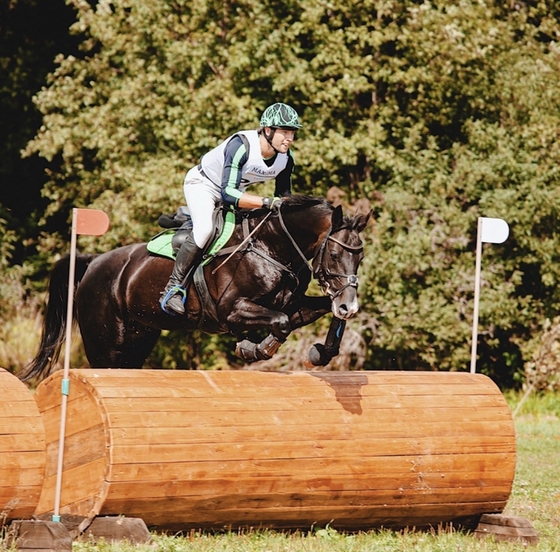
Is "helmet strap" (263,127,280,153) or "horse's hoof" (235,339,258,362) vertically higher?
"helmet strap" (263,127,280,153)

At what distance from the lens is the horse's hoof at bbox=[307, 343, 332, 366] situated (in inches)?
264

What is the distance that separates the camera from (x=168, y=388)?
5637mm

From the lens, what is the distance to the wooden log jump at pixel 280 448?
17.6ft

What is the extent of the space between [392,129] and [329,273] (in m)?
10.3

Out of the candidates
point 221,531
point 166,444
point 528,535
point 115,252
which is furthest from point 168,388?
point 115,252

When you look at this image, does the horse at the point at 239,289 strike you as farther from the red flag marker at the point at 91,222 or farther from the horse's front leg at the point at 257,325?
the red flag marker at the point at 91,222

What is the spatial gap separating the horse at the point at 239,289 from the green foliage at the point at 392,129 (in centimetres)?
694

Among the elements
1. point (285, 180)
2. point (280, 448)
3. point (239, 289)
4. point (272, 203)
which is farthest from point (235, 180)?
point (280, 448)

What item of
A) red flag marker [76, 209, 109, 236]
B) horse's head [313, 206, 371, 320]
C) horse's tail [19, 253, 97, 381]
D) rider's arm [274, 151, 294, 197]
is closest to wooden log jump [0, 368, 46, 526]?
red flag marker [76, 209, 109, 236]

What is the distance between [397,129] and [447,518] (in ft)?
34.4

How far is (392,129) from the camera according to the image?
1645 centimetres

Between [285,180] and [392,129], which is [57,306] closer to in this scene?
[285,180]

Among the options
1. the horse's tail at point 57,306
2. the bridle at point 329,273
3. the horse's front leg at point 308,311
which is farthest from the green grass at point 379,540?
the horse's tail at point 57,306

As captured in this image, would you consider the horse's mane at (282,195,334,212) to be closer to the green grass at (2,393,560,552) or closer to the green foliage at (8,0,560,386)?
the green grass at (2,393,560,552)
